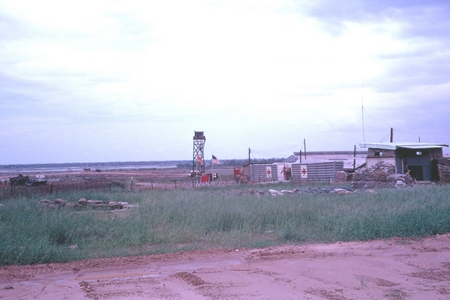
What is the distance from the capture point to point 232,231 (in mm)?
13898

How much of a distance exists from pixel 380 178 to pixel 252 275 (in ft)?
77.9

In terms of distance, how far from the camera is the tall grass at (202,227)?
11367mm

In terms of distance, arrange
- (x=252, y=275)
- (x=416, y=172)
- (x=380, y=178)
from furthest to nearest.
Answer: (x=416, y=172) < (x=380, y=178) < (x=252, y=275)

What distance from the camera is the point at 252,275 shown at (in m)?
9.04

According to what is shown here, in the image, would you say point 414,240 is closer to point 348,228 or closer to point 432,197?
point 348,228

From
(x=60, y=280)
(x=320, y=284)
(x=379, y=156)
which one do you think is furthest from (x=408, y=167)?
(x=60, y=280)

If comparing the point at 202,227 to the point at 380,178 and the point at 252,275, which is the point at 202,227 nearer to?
the point at 252,275

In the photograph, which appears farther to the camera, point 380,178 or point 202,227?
point 380,178

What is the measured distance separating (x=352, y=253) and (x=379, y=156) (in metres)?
24.6

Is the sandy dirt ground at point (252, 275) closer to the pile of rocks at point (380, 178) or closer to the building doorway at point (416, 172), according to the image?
the pile of rocks at point (380, 178)

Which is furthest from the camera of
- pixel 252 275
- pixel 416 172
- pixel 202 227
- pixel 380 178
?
pixel 416 172

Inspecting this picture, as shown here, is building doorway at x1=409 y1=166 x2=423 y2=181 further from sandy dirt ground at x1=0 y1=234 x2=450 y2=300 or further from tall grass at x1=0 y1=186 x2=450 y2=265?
sandy dirt ground at x1=0 y1=234 x2=450 y2=300

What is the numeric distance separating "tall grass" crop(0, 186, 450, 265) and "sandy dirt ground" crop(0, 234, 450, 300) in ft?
3.48

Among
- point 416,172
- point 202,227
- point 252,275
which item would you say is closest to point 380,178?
point 416,172
